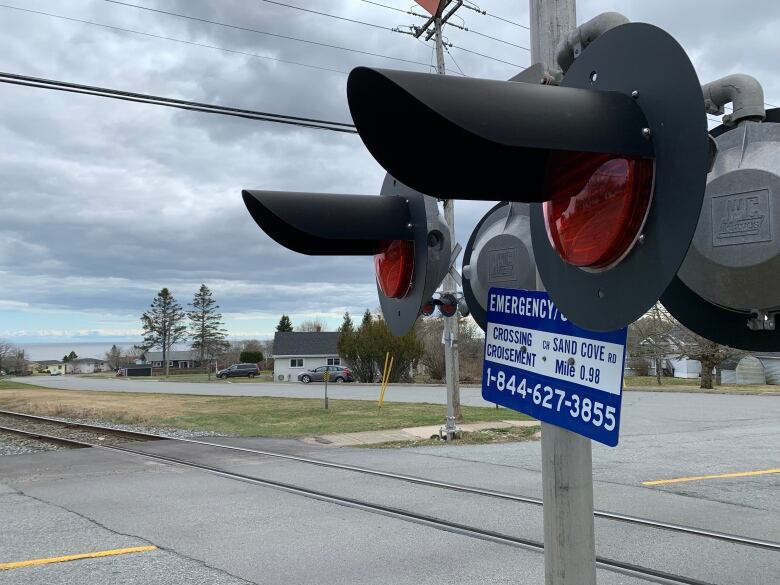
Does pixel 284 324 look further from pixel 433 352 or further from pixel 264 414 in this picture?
pixel 264 414

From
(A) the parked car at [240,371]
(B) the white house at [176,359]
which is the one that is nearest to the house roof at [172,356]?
(B) the white house at [176,359]

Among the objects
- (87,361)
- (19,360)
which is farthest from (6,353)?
(87,361)

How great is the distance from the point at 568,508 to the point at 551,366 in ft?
1.40

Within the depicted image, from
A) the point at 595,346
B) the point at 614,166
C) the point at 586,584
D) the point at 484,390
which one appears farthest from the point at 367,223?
the point at 586,584

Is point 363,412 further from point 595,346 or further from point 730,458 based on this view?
point 595,346

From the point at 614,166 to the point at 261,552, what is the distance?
573 cm

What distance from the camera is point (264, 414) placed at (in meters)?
22.4

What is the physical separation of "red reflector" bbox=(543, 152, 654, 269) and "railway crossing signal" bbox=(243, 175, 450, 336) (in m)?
0.75

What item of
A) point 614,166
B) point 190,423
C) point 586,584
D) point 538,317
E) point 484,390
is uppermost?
point 614,166

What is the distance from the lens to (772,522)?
7.05 meters

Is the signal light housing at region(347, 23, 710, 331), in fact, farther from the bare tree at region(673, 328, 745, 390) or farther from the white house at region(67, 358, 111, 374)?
the white house at region(67, 358, 111, 374)

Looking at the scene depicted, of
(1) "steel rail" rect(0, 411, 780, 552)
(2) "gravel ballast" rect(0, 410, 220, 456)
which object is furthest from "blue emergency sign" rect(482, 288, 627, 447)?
(2) "gravel ballast" rect(0, 410, 220, 456)

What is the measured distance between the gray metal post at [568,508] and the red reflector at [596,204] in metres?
0.73

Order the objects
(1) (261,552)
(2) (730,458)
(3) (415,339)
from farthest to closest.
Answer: (3) (415,339)
(2) (730,458)
(1) (261,552)
